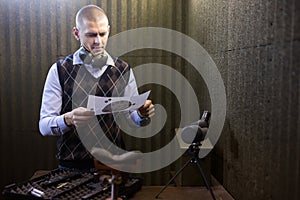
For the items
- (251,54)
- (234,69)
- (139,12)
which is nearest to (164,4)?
(139,12)

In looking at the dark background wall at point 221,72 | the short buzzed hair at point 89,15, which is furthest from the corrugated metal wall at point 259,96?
the short buzzed hair at point 89,15

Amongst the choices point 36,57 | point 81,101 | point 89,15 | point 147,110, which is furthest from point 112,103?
point 36,57

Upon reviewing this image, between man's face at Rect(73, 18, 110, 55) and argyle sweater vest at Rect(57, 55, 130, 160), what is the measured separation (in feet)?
0.49

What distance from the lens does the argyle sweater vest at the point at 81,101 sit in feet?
6.72

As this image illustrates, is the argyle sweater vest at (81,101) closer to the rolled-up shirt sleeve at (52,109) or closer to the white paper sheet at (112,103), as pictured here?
the rolled-up shirt sleeve at (52,109)

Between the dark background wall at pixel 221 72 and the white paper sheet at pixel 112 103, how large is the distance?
468 mm

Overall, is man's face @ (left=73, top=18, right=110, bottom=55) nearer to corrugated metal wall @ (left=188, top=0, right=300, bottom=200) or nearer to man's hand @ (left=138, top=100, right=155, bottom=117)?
man's hand @ (left=138, top=100, right=155, bottom=117)

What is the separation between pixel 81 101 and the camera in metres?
2.06

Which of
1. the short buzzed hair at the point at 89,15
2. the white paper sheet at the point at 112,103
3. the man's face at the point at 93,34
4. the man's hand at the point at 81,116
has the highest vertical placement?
the short buzzed hair at the point at 89,15

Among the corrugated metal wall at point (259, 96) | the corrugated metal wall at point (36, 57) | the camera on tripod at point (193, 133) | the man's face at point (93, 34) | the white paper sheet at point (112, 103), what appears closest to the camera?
the corrugated metal wall at point (259, 96)

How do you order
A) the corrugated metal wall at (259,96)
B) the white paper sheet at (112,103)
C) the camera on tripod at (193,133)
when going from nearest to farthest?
1. the corrugated metal wall at (259,96)
2. the white paper sheet at (112,103)
3. the camera on tripod at (193,133)

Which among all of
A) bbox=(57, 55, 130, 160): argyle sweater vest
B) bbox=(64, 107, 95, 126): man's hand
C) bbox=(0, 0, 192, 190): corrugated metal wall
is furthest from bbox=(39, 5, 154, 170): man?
bbox=(0, 0, 192, 190): corrugated metal wall

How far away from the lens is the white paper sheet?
150cm

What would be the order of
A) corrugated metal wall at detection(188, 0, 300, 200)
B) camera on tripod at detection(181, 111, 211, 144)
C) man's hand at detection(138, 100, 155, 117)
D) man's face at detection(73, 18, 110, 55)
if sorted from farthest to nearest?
man's face at detection(73, 18, 110, 55), man's hand at detection(138, 100, 155, 117), camera on tripod at detection(181, 111, 211, 144), corrugated metal wall at detection(188, 0, 300, 200)
